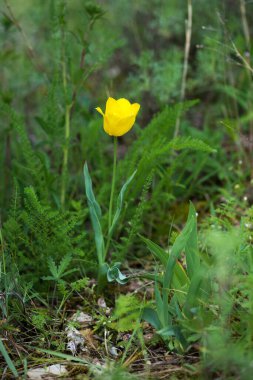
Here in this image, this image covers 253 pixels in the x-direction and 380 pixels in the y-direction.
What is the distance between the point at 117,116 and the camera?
1626 mm

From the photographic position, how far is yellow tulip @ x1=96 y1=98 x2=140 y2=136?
5.32 feet

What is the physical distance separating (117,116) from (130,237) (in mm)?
490

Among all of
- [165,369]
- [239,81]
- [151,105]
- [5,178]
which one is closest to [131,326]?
[165,369]

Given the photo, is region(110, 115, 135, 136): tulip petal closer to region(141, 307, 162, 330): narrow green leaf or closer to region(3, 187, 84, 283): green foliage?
region(3, 187, 84, 283): green foliage

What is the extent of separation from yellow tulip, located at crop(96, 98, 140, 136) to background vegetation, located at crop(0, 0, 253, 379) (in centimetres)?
26

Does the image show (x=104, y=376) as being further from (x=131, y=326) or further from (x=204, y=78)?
(x=204, y=78)

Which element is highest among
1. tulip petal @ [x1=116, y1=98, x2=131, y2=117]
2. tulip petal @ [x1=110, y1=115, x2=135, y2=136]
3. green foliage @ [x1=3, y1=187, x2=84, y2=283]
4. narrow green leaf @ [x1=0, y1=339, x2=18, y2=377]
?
tulip petal @ [x1=116, y1=98, x2=131, y2=117]

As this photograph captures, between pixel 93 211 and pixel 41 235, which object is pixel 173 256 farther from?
pixel 41 235

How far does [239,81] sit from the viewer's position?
10.3 feet

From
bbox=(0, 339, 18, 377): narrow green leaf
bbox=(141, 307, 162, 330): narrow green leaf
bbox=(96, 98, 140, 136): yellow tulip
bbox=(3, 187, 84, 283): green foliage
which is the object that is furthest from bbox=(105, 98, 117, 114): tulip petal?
bbox=(0, 339, 18, 377): narrow green leaf

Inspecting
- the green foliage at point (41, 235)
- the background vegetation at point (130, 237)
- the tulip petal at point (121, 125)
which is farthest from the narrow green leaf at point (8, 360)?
the tulip petal at point (121, 125)

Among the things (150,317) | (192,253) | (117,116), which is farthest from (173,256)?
(117,116)

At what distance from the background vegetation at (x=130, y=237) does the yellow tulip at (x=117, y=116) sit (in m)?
0.26

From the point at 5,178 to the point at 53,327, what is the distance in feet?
3.33
